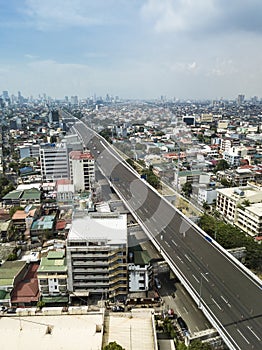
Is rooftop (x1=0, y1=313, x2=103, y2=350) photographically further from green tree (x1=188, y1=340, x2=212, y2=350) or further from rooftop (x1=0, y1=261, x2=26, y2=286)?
rooftop (x1=0, y1=261, x2=26, y2=286)

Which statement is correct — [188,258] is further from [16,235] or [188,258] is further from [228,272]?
[16,235]

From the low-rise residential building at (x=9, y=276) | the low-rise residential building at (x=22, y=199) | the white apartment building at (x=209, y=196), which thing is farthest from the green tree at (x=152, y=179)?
the low-rise residential building at (x=9, y=276)

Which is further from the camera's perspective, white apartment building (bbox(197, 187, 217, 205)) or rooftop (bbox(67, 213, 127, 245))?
white apartment building (bbox(197, 187, 217, 205))

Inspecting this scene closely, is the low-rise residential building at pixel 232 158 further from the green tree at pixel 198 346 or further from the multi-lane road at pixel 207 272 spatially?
the green tree at pixel 198 346

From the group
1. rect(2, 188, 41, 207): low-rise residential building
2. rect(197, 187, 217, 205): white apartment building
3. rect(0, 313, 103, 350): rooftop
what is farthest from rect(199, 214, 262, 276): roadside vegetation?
rect(2, 188, 41, 207): low-rise residential building

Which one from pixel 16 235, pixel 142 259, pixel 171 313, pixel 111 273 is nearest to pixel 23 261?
pixel 16 235

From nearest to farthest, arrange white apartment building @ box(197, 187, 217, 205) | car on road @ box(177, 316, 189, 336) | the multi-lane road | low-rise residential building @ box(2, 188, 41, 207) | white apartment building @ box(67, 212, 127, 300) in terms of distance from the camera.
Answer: the multi-lane road < car on road @ box(177, 316, 189, 336) < white apartment building @ box(67, 212, 127, 300) < low-rise residential building @ box(2, 188, 41, 207) < white apartment building @ box(197, 187, 217, 205)
